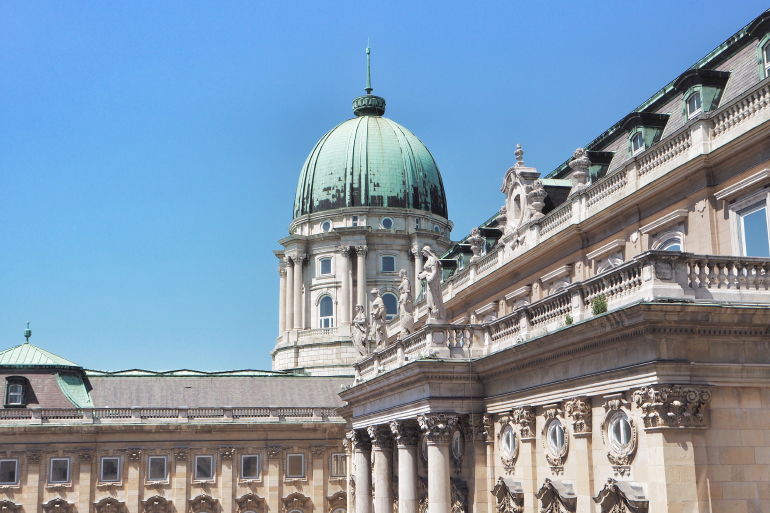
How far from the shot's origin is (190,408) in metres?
71.0

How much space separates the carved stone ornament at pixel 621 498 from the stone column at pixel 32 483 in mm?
51004

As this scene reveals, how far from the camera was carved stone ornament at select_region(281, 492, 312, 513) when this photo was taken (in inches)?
2808

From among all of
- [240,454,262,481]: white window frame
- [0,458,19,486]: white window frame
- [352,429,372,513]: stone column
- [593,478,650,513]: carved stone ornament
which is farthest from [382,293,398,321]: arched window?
[593,478,650,513]: carved stone ornament

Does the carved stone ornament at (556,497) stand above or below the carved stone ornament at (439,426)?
below

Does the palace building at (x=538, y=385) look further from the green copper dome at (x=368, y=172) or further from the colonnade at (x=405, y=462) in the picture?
the green copper dome at (x=368, y=172)

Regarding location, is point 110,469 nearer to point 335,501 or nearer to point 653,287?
point 335,501

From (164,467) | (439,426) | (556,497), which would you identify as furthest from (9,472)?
(556,497)

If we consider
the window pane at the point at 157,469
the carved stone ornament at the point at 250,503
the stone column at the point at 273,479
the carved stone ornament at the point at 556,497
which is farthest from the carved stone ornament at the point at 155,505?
the carved stone ornament at the point at 556,497

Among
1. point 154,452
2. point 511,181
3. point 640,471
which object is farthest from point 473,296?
A: point 154,452

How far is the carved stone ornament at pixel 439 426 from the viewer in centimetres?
3578

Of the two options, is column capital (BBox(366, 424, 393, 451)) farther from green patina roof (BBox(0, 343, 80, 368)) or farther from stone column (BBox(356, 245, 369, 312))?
stone column (BBox(356, 245, 369, 312))

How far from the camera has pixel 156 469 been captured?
230ft

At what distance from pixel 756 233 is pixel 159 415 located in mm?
51438

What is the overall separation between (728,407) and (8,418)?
55.9 m
